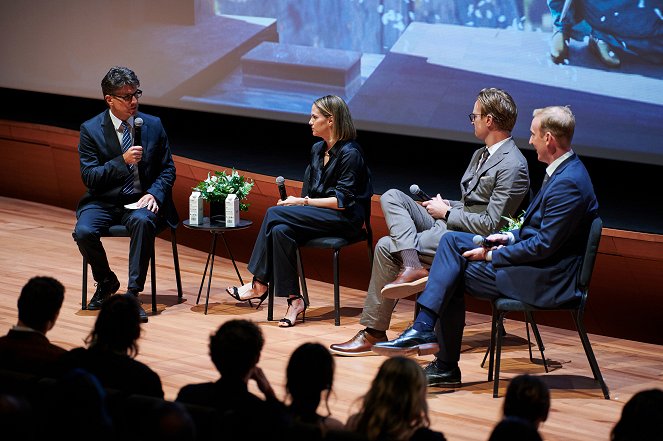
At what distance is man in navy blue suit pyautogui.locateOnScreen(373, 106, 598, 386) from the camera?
4152 mm

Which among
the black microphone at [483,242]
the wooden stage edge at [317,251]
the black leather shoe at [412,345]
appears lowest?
the wooden stage edge at [317,251]

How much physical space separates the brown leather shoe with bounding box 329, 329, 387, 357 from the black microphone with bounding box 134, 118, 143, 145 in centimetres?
153

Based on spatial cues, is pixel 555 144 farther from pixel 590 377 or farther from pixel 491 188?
pixel 590 377

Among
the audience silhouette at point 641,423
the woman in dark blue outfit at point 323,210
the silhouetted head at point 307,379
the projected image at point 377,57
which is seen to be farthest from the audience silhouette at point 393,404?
the projected image at point 377,57

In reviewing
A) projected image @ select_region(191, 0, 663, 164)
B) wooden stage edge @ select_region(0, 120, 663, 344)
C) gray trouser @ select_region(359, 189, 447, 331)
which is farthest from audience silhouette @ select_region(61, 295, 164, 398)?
projected image @ select_region(191, 0, 663, 164)

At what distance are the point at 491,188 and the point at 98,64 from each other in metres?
5.03

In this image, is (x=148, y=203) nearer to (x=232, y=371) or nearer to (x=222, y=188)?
(x=222, y=188)

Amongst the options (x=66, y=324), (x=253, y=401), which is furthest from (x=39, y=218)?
(x=253, y=401)

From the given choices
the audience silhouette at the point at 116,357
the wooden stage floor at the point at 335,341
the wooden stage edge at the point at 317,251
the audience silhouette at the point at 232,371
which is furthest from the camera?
the wooden stage edge at the point at 317,251

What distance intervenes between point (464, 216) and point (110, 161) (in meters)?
1.91

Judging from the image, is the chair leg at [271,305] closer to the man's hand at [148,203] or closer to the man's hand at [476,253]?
the man's hand at [148,203]

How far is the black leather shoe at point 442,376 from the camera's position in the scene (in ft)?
14.0

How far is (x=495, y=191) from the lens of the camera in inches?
182

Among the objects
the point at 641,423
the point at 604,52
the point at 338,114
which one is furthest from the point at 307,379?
the point at 604,52
